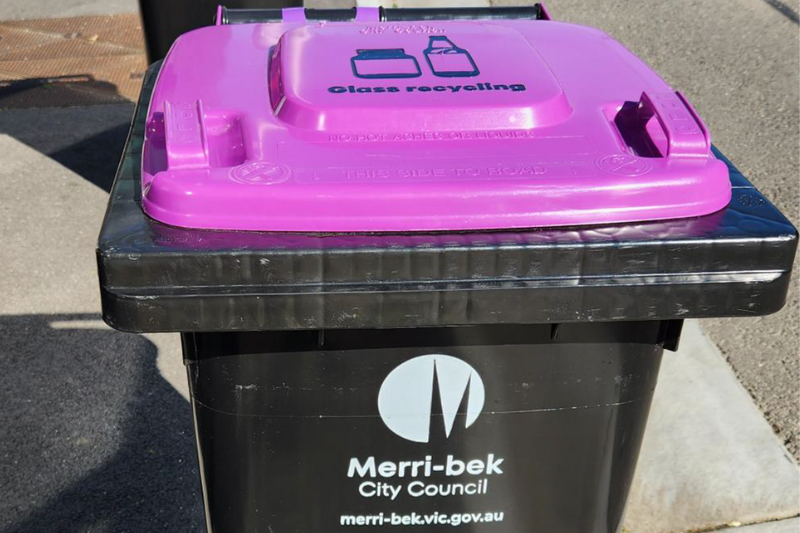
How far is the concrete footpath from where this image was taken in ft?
9.68

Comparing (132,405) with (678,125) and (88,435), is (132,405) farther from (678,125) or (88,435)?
(678,125)

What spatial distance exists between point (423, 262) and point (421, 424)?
0.40 metres

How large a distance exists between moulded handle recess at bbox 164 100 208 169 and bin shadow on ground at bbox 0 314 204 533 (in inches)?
64.2

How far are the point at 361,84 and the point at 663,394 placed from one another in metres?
2.08

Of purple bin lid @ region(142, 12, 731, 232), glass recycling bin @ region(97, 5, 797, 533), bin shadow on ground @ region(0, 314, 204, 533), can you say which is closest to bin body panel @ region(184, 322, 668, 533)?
glass recycling bin @ region(97, 5, 797, 533)

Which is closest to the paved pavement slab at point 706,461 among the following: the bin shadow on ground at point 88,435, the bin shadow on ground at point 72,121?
the bin shadow on ground at point 88,435

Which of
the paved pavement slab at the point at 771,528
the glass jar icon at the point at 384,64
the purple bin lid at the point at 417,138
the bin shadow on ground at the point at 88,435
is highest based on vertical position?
the glass jar icon at the point at 384,64

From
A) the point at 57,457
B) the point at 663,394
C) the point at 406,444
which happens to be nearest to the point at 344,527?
the point at 406,444

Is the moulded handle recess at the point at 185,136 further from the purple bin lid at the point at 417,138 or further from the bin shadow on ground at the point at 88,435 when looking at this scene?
the bin shadow on ground at the point at 88,435

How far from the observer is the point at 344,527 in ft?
6.39

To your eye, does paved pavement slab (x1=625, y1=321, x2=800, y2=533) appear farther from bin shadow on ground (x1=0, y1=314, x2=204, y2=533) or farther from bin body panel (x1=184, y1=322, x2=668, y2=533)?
bin shadow on ground (x1=0, y1=314, x2=204, y2=533)

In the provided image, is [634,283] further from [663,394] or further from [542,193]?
[663,394]

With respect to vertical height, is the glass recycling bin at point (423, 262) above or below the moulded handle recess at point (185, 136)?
below

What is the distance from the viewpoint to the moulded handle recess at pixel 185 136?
1.57 metres
